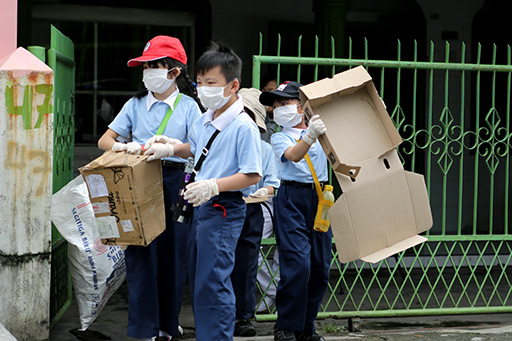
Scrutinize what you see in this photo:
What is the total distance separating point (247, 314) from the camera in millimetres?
5129

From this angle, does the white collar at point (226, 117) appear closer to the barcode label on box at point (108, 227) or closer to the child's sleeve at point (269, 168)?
the barcode label on box at point (108, 227)

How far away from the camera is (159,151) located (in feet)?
14.0

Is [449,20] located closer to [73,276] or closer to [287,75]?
[287,75]

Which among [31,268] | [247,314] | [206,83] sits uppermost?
[206,83]

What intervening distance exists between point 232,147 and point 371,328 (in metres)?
2.19

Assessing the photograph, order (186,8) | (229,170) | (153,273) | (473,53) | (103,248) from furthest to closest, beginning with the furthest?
(473,53) → (186,8) → (103,248) → (153,273) → (229,170)

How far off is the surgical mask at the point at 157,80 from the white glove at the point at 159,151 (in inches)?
19.3

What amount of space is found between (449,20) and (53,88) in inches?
226

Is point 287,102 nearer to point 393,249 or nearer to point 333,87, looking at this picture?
point 333,87

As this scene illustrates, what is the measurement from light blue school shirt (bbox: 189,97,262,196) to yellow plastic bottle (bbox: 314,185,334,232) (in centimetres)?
90

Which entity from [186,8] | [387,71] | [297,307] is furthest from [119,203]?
[387,71]

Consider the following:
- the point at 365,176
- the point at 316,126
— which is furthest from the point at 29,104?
the point at 365,176

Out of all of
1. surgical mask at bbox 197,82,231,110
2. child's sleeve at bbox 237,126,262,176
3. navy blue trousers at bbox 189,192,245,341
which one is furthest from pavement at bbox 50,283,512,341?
surgical mask at bbox 197,82,231,110

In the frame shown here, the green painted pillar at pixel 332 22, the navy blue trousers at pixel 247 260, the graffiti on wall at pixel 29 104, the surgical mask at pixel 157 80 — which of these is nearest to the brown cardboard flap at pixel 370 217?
the navy blue trousers at pixel 247 260
